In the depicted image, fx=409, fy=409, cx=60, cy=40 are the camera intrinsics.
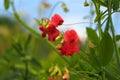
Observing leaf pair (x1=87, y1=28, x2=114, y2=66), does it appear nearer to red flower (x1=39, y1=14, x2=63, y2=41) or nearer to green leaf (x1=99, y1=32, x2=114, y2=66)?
green leaf (x1=99, y1=32, x2=114, y2=66)

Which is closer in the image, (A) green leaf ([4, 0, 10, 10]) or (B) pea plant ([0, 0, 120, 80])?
(B) pea plant ([0, 0, 120, 80])

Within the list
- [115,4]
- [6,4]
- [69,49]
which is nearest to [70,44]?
[69,49]

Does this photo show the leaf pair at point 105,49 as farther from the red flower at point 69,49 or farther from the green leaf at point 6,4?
the green leaf at point 6,4

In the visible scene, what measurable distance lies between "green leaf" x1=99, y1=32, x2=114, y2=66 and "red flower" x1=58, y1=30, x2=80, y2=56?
0.25ft

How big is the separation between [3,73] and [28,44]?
25 cm

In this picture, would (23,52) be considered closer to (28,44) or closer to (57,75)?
(28,44)

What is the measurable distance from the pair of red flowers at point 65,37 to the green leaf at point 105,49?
0.25 ft

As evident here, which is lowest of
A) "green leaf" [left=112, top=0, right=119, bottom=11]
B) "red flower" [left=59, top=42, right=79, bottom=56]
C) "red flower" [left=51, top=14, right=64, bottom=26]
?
"red flower" [left=59, top=42, right=79, bottom=56]

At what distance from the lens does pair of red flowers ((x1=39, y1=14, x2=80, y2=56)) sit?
1051 mm

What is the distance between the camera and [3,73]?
7.82 feet

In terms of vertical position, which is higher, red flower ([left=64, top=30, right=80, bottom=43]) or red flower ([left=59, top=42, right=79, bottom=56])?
red flower ([left=64, top=30, right=80, bottom=43])

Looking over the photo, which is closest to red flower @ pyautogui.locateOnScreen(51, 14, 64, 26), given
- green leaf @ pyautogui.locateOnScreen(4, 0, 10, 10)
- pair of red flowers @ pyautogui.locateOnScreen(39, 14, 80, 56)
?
pair of red flowers @ pyautogui.locateOnScreen(39, 14, 80, 56)

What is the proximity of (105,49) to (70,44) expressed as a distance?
4.2 inches

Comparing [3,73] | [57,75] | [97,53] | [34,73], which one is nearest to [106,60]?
[97,53]
